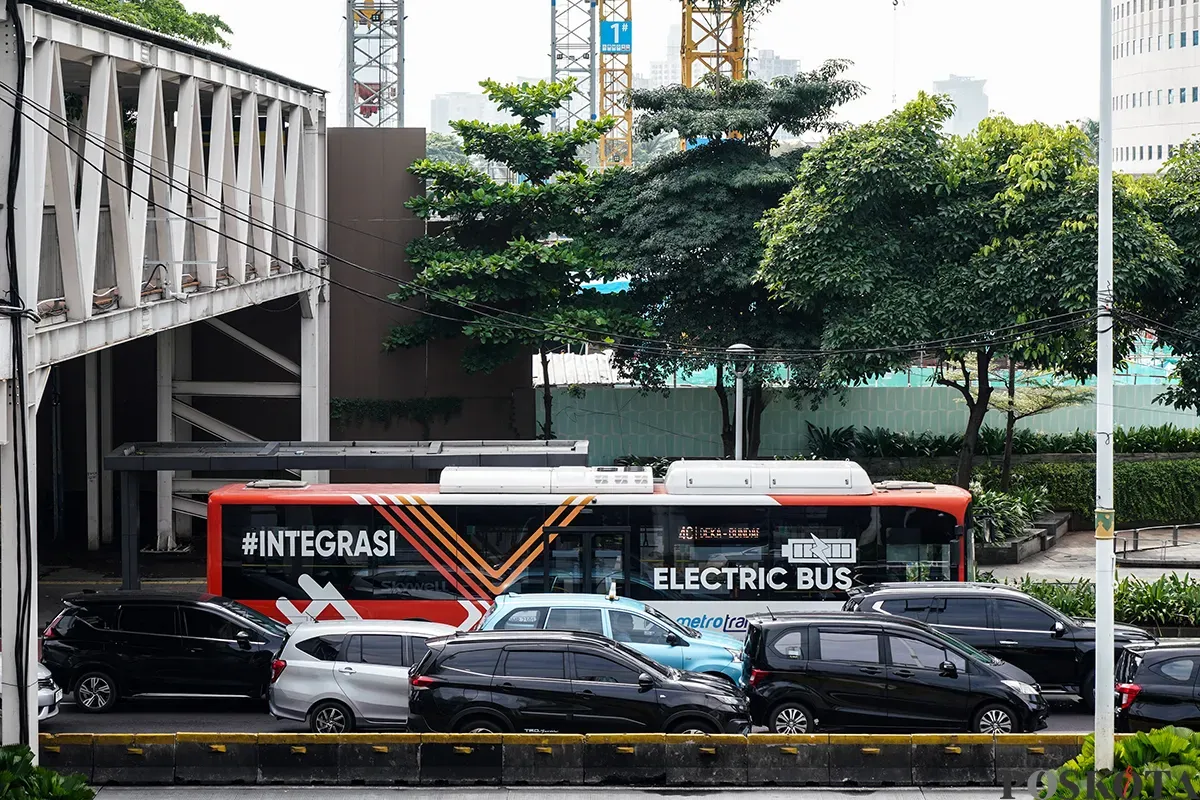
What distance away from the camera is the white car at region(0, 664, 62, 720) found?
1709cm

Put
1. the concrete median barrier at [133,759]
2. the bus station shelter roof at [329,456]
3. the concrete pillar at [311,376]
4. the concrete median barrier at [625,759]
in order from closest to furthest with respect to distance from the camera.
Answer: the concrete median barrier at [625,759]
the concrete median barrier at [133,759]
the bus station shelter roof at [329,456]
the concrete pillar at [311,376]

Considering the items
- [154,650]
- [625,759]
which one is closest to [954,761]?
[625,759]

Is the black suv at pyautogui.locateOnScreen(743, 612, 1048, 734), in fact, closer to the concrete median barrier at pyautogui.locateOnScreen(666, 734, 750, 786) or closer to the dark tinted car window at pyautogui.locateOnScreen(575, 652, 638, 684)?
the concrete median barrier at pyautogui.locateOnScreen(666, 734, 750, 786)

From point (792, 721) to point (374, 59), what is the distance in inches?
2029

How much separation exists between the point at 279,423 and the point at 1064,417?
1973 centimetres

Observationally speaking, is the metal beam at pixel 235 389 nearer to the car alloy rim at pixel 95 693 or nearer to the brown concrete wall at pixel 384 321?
the brown concrete wall at pixel 384 321

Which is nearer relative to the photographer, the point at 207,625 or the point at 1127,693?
the point at 1127,693

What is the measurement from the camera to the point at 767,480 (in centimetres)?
2105

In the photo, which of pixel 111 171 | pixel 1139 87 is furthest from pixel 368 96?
pixel 1139 87

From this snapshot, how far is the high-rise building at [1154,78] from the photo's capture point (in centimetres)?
11938

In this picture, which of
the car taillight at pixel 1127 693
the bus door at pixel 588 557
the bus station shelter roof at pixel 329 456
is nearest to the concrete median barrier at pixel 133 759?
the bus door at pixel 588 557

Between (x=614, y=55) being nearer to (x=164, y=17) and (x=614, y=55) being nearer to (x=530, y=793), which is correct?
(x=164, y=17)

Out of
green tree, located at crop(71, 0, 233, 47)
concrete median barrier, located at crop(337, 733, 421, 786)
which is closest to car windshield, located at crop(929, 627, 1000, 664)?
concrete median barrier, located at crop(337, 733, 421, 786)

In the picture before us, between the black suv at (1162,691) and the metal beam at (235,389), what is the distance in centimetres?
2025
